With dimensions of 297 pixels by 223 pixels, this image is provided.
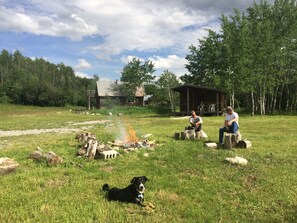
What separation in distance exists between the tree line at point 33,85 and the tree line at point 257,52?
49725 mm

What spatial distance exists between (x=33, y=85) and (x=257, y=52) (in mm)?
59895

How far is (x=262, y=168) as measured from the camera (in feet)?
25.2

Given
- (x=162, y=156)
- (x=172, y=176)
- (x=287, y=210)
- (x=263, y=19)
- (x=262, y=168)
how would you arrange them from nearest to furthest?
(x=287, y=210) → (x=172, y=176) → (x=262, y=168) → (x=162, y=156) → (x=263, y=19)

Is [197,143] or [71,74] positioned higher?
[71,74]

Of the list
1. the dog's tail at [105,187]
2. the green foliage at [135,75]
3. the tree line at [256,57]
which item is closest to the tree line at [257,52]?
the tree line at [256,57]

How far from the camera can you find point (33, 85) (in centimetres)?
7631

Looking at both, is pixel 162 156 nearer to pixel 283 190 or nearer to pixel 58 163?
pixel 58 163

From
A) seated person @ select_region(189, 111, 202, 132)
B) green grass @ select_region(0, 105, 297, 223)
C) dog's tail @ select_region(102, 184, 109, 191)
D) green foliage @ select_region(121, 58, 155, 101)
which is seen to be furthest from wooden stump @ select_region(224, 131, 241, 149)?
green foliage @ select_region(121, 58, 155, 101)

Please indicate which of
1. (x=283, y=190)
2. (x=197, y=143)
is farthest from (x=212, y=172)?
(x=197, y=143)

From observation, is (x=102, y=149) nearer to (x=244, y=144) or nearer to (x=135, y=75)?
(x=244, y=144)

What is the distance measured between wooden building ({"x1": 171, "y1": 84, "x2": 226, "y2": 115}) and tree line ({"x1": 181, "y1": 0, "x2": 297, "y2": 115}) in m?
1.92

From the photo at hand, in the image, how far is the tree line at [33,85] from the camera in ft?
250

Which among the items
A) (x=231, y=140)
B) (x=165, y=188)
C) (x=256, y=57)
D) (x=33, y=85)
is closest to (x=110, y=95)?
(x=33, y=85)

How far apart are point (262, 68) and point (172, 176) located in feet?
99.9
